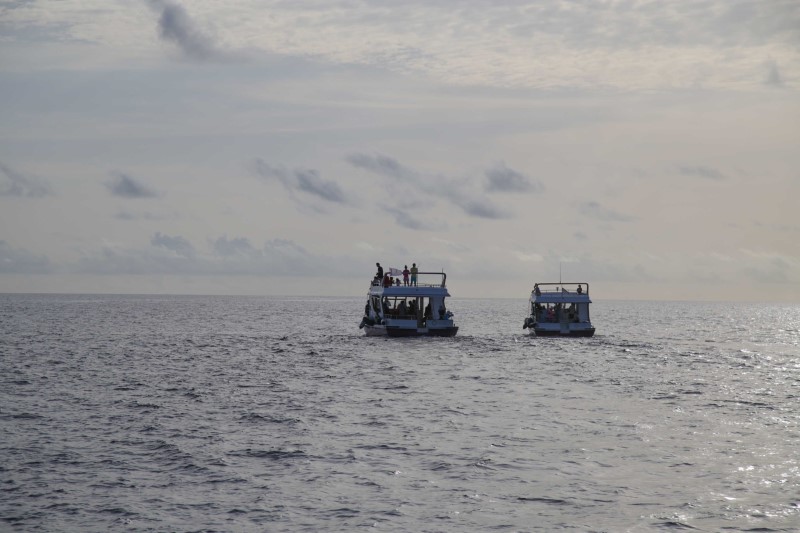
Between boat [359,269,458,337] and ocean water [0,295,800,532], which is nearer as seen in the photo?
ocean water [0,295,800,532]

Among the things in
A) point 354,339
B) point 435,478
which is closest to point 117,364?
point 354,339

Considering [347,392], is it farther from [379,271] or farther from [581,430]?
[379,271]

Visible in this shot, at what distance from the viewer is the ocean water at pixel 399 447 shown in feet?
65.4

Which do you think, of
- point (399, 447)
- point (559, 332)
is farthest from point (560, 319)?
point (399, 447)

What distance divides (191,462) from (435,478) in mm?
7032

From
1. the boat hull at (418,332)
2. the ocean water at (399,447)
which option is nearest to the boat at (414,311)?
the boat hull at (418,332)

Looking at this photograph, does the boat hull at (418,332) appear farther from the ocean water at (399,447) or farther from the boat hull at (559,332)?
the ocean water at (399,447)

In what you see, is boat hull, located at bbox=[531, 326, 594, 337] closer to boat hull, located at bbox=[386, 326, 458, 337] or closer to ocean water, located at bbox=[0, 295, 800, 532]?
boat hull, located at bbox=[386, 326, 458, 337]

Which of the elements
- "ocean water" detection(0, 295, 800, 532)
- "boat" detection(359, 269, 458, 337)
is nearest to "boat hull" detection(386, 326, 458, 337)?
"boat" detection(359, 269, 458, 337)

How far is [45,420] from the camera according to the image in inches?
1273

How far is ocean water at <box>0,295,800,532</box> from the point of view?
65.4 feet

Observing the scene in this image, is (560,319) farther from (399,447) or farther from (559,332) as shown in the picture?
(399,447)

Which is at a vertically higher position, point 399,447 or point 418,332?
point 418,332

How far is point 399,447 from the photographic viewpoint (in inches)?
1067
